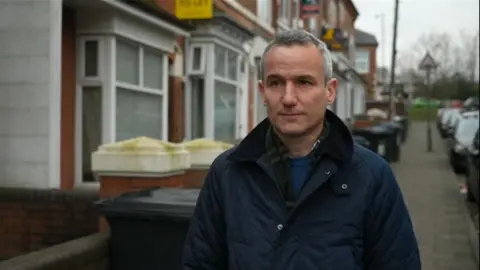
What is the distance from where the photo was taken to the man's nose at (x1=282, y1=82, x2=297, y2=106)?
265 cm

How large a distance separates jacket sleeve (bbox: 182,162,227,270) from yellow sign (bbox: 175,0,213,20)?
30.5 ft

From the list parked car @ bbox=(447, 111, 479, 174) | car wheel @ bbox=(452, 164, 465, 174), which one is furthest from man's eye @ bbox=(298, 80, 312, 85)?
car wheel @ bbox=(452, 164, 465, 174)

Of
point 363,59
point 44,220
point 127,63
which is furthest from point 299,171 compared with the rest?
point 363,59

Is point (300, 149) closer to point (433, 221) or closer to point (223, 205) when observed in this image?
point (223, 205)

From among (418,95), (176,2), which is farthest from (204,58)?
(418,95)

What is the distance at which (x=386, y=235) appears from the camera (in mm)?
2664

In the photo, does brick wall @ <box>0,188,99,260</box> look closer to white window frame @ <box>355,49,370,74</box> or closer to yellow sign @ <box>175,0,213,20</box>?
→ yellow sign @ <box>175,0,213,20</box>

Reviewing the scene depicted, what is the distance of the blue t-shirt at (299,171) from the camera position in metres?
2.71

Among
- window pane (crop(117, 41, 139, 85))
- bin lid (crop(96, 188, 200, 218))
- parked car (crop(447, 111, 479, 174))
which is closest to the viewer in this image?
bin lid (crop(96, 188, 200, 218))

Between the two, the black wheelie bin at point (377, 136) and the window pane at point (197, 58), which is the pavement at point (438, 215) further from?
the window pane at point (197, 58)

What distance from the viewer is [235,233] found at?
268cm

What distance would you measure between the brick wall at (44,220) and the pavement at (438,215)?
160 inches

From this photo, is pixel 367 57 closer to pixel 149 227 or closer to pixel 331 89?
pixel 149 227

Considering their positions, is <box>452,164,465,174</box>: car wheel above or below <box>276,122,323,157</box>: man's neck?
below
